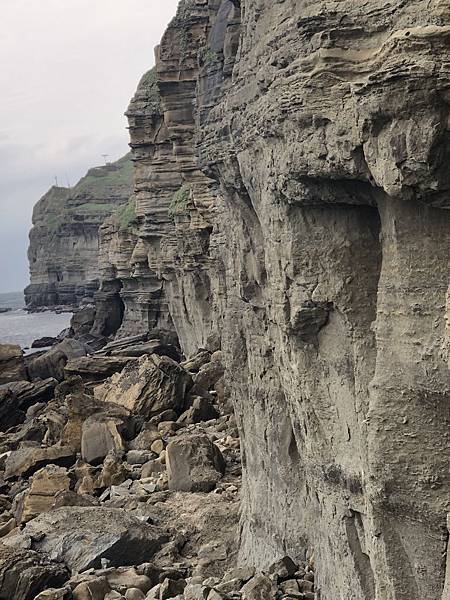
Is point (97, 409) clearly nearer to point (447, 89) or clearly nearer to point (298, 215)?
point (298, 215)

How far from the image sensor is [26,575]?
1001cm

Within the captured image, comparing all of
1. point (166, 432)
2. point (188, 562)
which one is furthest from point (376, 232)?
point (166, 432)

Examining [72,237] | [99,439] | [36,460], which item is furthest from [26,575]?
[72,237]

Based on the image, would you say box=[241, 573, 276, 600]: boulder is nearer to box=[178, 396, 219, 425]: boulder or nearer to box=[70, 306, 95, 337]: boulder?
box=[178, 396, 219, 425]: boulder

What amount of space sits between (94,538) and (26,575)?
3.33 ft

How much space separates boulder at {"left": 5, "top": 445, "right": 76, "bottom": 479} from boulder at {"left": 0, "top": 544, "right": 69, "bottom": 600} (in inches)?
245

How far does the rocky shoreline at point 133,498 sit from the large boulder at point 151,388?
0.03 metres

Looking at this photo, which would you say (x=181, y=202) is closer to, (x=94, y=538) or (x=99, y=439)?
(x=99, y=439)

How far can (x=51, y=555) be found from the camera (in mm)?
10680

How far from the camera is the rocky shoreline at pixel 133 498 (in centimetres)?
947

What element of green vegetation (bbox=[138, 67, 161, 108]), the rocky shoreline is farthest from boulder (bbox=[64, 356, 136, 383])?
green vegetation (bbox=[138, 67, 161, 108])

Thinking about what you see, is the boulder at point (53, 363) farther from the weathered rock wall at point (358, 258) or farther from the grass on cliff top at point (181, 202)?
the weathered rock wall at point (358, 258)

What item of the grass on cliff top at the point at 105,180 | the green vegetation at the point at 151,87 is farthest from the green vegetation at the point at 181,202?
the grass on cliff top at the point at 105,180

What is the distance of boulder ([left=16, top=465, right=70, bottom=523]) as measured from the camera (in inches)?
532
